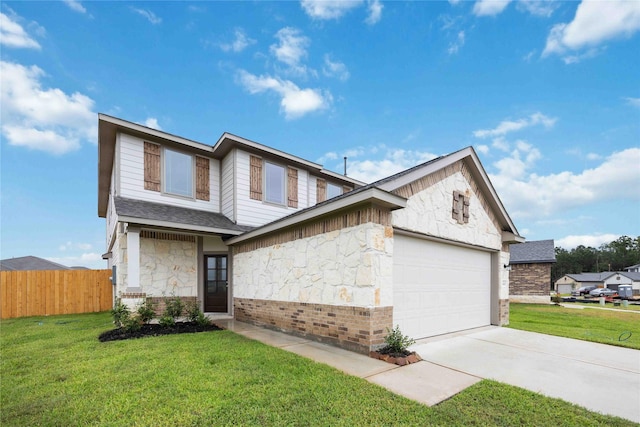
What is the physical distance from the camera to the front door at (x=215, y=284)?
10.8 meters

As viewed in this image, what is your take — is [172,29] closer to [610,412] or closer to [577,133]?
[610,412]

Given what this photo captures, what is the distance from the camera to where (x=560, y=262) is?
243 feet

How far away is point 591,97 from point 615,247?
9505 centimetres

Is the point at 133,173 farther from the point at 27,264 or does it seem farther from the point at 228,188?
the point at 27,264

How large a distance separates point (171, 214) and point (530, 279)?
22.1 m

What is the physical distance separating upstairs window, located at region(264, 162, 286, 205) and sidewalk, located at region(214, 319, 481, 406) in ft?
22.0

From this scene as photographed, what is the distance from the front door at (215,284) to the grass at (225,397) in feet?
17.3

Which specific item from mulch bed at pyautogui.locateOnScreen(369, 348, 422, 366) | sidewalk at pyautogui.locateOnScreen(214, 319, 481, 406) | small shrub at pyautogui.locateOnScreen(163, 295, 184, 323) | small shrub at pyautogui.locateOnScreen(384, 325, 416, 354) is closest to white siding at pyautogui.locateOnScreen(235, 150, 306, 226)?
small shrub at pyautogui.locateOnScreen(163, 295, 184, 323)

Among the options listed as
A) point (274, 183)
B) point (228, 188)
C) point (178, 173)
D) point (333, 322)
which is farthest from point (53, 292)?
point (333, 322)

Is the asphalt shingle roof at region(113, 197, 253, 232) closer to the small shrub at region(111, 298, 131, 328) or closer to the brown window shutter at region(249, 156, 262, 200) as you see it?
the brown window shutter at region(249, 156, 262, 200)

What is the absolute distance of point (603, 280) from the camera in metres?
53.2

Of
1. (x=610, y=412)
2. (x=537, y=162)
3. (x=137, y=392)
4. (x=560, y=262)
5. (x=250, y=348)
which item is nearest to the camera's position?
(x=610, y=412)

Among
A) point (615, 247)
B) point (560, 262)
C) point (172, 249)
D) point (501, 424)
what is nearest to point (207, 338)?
point (172, 249)

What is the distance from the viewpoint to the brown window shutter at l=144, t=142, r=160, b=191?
995 centimetres
